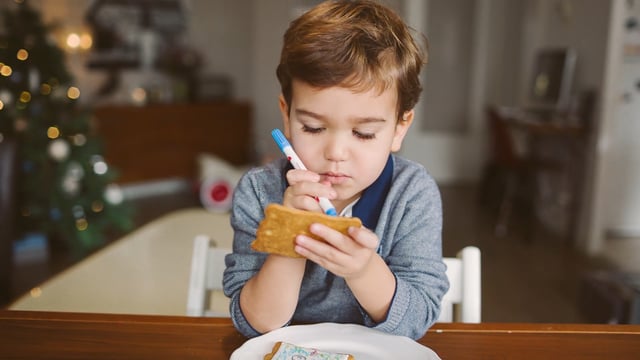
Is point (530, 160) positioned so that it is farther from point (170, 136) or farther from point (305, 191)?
point (305, 191)

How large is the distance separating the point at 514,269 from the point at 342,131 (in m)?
2.98

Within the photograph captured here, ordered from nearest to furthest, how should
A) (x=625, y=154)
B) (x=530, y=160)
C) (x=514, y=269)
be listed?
(x=514, y=269) → (x=625, y=154) → (x=530, y=160)

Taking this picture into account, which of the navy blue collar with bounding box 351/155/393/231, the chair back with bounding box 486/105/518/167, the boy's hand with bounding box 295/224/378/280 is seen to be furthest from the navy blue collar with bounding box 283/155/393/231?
the chair back with bounding box 486/105/518/167

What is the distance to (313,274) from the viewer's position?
91cm

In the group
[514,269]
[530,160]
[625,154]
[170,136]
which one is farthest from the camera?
[170,136]

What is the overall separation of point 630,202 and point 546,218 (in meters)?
0.68

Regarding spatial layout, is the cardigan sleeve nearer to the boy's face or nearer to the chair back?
the boy's face

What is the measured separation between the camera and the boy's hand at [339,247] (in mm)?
633

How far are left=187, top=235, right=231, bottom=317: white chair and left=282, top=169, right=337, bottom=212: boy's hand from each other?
0.37 meters

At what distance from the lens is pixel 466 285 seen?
3.23 feet

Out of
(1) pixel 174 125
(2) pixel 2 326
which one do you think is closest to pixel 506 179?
(1) pixel 174 125

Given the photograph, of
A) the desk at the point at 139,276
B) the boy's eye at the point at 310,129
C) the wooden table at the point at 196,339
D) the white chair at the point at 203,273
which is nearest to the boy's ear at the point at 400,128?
the boy's eye at the point at 310,129

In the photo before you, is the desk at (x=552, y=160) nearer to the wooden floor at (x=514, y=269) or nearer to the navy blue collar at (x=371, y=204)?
the wooden floor at (x=514, y=269)

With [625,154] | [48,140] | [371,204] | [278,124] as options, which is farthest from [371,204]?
[278,124]
